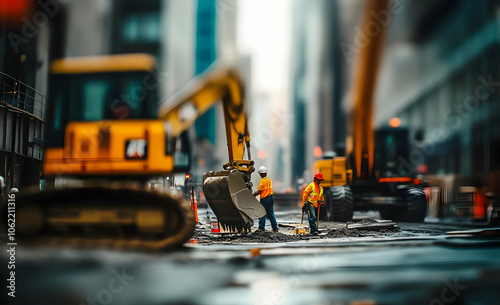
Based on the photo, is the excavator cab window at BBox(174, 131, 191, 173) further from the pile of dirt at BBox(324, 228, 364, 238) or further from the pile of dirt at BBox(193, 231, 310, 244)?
the pile of dirt at BBox(324, 228, 364, 238)

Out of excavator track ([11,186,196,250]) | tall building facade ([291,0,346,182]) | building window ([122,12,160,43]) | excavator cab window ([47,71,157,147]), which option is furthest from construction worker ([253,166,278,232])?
tall building facade ([291,0,346,182])

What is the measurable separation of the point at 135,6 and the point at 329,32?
255 inches

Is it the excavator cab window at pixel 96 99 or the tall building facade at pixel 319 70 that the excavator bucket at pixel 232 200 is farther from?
the tall building facade at pixel 319 70

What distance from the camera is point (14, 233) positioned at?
29.3 ft

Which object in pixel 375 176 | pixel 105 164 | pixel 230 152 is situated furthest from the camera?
pixel 375 176

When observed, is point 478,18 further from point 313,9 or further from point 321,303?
point 321,303

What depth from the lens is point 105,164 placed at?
9.02 m

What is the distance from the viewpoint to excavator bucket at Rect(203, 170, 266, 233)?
11.5 m

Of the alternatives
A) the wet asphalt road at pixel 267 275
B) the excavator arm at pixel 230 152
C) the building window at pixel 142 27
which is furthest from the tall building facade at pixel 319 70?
the wet asphalt road at pixel 267 275

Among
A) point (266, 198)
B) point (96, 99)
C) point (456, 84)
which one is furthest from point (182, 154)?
point (456, 84)

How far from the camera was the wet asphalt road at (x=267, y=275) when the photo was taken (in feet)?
18.2

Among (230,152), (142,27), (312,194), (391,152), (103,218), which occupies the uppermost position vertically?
(142,27)

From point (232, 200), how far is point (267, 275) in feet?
15.5

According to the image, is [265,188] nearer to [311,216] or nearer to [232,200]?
[311,216]
